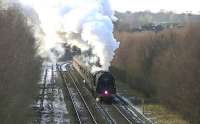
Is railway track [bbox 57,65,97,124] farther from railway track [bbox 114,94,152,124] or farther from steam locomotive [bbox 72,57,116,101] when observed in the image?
railway track [bbox 114,94,152,124]

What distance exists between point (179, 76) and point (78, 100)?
1188cm

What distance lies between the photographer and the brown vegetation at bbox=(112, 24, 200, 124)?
2925cm

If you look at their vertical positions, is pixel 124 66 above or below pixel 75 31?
below

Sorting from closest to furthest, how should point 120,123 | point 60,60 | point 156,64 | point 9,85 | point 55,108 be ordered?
point 9,85 < point 120,123 < point 55,108 < point 156,64 < point 60,60

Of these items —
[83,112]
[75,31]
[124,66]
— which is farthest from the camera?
[124,66]

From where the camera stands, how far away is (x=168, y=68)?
117 feet

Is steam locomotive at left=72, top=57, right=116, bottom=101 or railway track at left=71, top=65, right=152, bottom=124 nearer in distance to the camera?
railway track at left=71, top=65, right=152, bottom=124

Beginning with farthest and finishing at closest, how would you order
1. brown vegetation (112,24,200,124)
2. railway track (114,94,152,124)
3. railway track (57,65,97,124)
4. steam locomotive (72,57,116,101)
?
1. steam locomotive (72,57,116,101)
2. railway track (57,65,97,124)
3. railway track (114,94,152,124)
4. brown vegetation (112,24,200,124)

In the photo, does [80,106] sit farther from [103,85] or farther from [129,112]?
[129,112]

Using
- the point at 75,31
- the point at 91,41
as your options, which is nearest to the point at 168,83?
the point at 91,41

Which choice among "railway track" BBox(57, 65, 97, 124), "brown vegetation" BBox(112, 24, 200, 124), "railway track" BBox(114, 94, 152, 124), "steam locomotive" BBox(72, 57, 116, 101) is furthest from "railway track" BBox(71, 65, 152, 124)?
"brown vegetation" BBox(112, 24, 200, 124)

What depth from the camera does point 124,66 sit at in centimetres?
5519

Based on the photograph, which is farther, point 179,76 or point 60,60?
point 60,60

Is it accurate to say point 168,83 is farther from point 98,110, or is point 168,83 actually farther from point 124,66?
point 124,66
